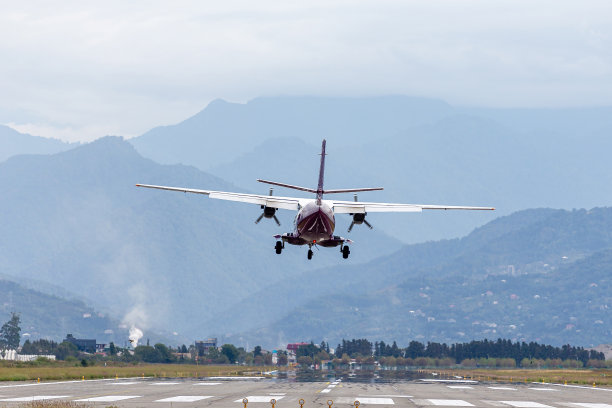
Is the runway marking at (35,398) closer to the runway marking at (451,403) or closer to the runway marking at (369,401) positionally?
the runway marking at (369,401)

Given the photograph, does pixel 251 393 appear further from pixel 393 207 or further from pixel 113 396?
pixel 393 207

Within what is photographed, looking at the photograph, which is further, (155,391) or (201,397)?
(155,391)

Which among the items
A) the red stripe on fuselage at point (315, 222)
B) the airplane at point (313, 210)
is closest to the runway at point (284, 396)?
the airplane at point (313, 210)

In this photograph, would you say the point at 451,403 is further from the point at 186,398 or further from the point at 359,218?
the point at 186,398

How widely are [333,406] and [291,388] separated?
30.6 meters

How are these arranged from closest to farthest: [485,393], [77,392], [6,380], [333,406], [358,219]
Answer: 1. [333,406]
2. [358,219]
3. [77,392]
4. [485,393]
5. [6,380]

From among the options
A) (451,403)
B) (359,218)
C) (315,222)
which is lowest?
(451,403)

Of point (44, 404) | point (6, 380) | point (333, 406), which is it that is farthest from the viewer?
point (6, 380)

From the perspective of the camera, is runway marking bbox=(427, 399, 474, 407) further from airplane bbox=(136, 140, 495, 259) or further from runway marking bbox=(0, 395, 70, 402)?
runway marking bbox=(0, 395, 70, 402)

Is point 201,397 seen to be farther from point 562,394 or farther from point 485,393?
point 562,394

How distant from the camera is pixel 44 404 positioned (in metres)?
69.1

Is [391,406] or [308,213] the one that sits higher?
[308,213]

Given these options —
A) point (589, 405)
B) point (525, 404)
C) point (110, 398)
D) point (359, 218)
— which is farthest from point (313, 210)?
point (589, 405)


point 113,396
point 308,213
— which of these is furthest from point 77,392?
point 308,213
